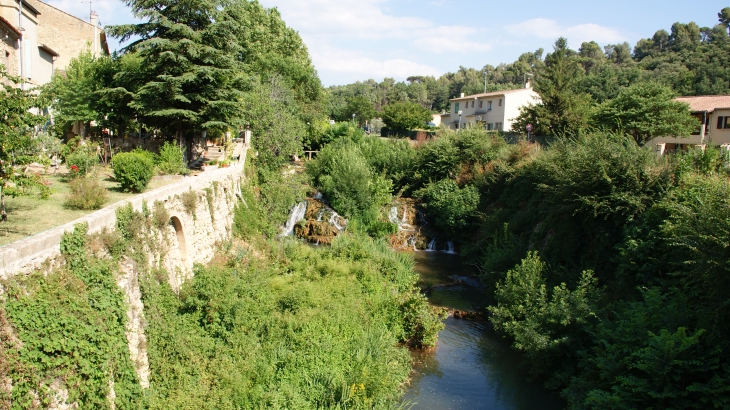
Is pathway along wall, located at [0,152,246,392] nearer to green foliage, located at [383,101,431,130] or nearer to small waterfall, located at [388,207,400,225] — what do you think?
small waterfall, located at [388,207,400,225]

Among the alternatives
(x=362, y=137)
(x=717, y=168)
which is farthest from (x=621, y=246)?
(x=362, y=137)

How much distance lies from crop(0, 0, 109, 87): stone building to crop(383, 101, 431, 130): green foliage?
2869 centimetres

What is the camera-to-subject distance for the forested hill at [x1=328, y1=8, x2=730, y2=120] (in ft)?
161

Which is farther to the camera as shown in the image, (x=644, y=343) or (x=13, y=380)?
(x=644, y=343)

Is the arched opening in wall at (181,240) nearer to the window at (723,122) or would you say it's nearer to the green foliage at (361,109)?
the window at (723,122)

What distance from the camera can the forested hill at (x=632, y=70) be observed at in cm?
4916

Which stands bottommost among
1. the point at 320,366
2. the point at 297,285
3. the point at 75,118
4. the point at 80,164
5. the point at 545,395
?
the point at 545,395

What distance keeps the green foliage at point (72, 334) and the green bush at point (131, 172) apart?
204 inches

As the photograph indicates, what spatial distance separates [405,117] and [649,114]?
1132 inches

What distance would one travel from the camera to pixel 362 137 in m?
38.9

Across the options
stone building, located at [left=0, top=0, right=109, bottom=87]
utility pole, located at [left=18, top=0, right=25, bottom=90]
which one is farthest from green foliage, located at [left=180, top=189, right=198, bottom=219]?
utility pole, located at [left=18, top=0, right=25, bottom=90]

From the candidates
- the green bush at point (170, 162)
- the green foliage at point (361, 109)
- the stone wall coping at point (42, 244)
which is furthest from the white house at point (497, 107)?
the stone wall coping at point (42, 244)

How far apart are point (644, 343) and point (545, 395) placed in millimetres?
3365

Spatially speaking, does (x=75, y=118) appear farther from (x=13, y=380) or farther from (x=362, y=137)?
(x=362, y=137)
